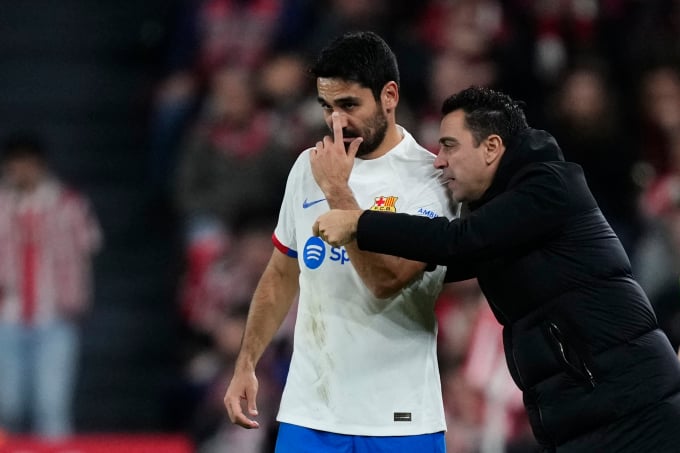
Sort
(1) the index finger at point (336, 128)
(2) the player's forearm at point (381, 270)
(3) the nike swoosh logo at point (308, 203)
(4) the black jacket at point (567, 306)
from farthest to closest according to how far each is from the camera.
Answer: (3) the nike swoosh logo at point (308, 203) → (1) the index finger at point (336, 128) → (2) the player's forearm at point (381, 270) → (4) the black jacket at point (567, 306)

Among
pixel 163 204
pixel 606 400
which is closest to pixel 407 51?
pixel 163 204

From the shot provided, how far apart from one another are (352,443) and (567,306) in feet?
3.05

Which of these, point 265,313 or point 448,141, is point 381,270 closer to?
point 448,141

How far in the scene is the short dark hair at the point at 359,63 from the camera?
16.9ft

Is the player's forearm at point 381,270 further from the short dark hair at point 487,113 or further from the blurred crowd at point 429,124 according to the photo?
the blurred crowd at point 429,124

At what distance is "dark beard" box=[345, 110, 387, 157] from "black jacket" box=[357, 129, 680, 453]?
42 centimetres

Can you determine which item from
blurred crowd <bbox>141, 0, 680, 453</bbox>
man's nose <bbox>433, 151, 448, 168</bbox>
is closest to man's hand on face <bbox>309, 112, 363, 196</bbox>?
man's nose <bbox>433, 151, 448, 168</bbox>

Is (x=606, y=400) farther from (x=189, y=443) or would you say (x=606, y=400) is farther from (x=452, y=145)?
(x=189, y=443)

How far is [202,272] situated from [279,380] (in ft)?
6.83

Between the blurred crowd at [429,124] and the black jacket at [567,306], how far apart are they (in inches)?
150

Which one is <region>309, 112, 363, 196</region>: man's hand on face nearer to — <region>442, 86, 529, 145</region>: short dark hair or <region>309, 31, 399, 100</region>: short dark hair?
<region>309, 31, 399, 100</region>: short dark hair

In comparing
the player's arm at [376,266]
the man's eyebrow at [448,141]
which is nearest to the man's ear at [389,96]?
the man's eyebrow at [448,141]

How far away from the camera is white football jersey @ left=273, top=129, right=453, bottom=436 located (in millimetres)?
5156

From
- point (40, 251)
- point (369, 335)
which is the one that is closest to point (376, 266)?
point (369, 335)
